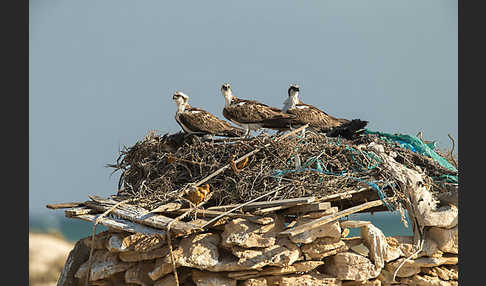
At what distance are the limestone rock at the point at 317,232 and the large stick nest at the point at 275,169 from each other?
43 cm

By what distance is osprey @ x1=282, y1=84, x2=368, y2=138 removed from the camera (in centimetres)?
928

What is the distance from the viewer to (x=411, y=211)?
807 cm

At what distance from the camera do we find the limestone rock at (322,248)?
7.26 meters

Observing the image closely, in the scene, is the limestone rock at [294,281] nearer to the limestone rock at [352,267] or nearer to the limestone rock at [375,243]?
the limestone rock at [352,267]

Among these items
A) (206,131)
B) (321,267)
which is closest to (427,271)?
(321,267)

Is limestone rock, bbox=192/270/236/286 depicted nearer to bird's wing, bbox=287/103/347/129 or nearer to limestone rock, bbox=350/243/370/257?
limestone rock, bbox=350/243/370/257

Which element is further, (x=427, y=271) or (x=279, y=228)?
(x=427, y=271)

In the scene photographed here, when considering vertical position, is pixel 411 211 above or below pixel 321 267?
above

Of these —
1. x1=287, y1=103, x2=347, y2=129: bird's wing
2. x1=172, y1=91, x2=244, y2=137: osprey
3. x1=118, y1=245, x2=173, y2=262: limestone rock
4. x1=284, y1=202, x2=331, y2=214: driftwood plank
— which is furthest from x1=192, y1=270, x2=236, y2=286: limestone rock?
x1=287, y1=103, x2=347, y2=129: bird's wing

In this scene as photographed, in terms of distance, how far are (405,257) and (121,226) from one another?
392cm

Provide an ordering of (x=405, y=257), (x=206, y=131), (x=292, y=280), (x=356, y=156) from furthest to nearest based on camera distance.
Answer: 1. (x=206, y=131)
2. (x=356, y=156)
3. (x=405, y=257)
4. (x=292, y=280)

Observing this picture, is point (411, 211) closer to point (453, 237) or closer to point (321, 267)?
point (453, 237)

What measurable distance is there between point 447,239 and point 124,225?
4.51 metres

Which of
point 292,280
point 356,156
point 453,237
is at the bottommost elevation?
point 292,280
